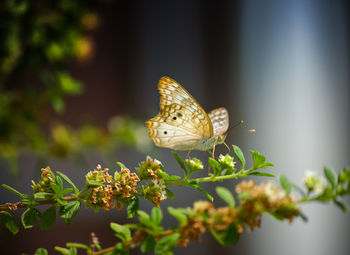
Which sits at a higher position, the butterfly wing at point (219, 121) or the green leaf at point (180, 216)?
the butterfly wing at point (219, 121)

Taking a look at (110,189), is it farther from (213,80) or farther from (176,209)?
(213,80)

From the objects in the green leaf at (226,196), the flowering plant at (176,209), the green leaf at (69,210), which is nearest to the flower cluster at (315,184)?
the flowering plant at (176,209)

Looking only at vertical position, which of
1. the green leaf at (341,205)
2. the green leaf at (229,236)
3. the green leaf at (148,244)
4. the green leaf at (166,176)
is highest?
the green leaf at (166,176)

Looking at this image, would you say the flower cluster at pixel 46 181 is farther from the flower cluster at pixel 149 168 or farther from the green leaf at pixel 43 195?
the flower cluster at pixel 149 168

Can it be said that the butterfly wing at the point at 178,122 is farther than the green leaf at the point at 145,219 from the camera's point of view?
Yes

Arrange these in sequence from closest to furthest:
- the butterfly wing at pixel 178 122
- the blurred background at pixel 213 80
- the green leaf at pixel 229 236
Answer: the green leaf at pixel 229 236
the butterfly wing at pixel 178 122
the blurred background at pixel 213 80

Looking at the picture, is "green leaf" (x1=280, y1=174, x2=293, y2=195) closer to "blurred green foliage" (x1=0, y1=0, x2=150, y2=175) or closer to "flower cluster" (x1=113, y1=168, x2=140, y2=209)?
"flower cluster" (x1=113, y1=168, x2=140, y2=209)
